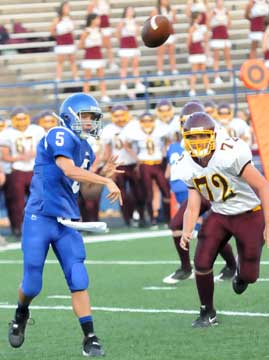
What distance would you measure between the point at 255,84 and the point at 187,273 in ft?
13.2

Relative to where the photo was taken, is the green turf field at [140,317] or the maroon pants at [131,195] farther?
the maroon pants at [131,195]

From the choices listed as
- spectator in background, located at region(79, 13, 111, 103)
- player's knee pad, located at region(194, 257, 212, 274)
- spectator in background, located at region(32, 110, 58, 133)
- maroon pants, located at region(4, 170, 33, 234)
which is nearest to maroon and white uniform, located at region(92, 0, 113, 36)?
spectator in background, located at region(79, 13, 111, 103)

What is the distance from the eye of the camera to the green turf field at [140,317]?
273 inches

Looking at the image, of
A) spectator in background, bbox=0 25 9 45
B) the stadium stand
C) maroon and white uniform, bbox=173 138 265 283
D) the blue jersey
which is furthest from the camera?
spectator in background, bbox=0 25 9 45

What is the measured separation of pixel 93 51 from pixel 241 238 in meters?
11.3

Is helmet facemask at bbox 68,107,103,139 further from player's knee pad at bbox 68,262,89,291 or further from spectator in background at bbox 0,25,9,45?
spectator in background at bbox 0,25,9,45

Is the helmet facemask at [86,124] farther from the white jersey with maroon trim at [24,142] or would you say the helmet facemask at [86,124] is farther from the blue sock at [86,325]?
the white jersey with maroon trim at [24,142]

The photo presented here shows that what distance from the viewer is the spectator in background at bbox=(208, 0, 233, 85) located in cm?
1983

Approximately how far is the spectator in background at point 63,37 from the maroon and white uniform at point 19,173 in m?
3.97

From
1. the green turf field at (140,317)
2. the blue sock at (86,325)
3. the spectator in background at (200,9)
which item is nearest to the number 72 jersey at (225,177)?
the green turf field at (140,317)

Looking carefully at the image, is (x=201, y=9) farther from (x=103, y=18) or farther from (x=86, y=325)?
(x=86, y=325)

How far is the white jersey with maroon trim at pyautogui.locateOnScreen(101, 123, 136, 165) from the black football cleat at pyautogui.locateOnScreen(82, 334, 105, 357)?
887 cm

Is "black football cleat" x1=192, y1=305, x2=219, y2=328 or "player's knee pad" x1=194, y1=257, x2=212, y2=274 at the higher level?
"player's knee pad" x1=194, y1=257, x2=212, y2=274

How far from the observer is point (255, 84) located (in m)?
13.7
